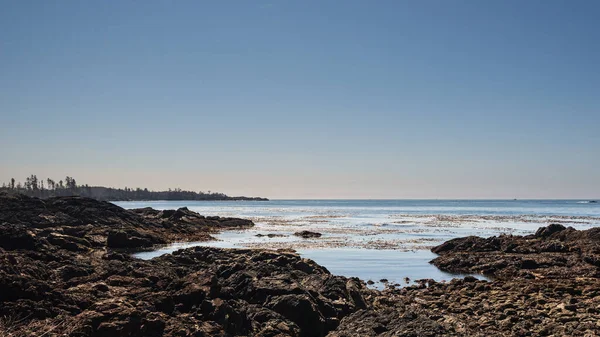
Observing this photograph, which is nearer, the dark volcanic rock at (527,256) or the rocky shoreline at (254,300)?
the rocky shoreline at (254,300)

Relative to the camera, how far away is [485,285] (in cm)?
2320

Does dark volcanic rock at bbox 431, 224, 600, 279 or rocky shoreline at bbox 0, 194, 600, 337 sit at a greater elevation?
rocky shoreline at bbox 0, 194, 600, 337

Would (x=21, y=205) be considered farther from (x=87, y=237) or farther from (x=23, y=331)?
(x=23, y=331)

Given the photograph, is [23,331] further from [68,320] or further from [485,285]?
[485,285]

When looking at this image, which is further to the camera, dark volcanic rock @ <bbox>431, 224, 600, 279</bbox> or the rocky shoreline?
dark volcanic rock @ <bbox>431, 224, 600, 279</bbox>

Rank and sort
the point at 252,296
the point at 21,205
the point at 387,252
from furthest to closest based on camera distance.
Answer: the point at 21,205
the point at 387,252
the point at 252,296

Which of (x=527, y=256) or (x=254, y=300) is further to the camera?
(x=527, y=256)

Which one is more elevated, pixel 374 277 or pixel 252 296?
pixel 252 296

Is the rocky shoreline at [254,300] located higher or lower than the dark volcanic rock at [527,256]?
higher

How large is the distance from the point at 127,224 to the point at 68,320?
159ft

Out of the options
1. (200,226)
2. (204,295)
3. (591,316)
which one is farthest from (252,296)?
(200,226)

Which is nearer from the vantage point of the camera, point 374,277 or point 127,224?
point 374,277

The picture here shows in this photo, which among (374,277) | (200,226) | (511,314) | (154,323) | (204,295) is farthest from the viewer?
(200,226)

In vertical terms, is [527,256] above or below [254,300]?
below
